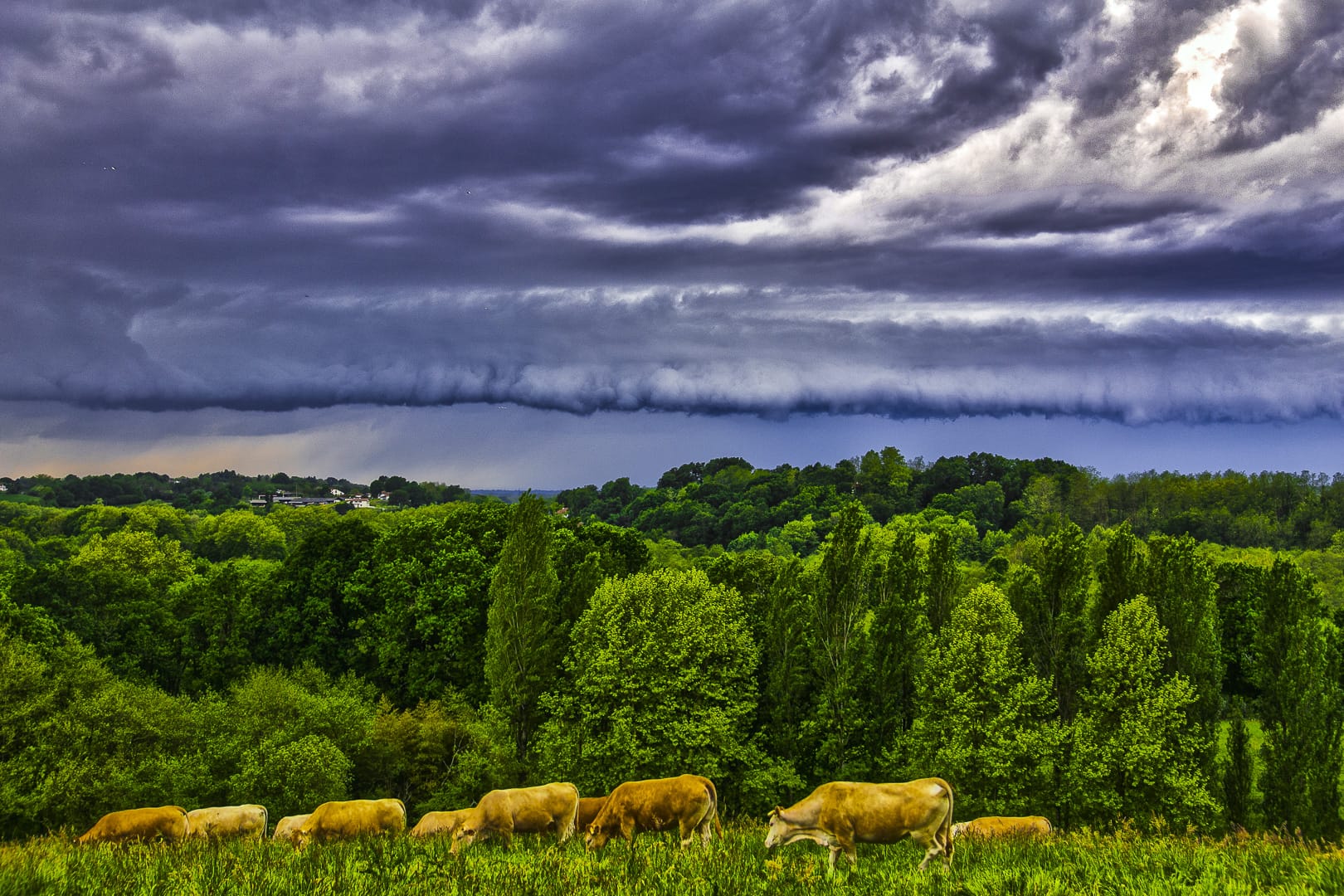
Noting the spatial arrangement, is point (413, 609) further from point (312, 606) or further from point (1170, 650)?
point (1170, 650)

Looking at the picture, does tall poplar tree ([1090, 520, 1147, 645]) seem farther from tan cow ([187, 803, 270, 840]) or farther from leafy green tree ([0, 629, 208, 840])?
leafy green tree ([0, 629, 208, 840])

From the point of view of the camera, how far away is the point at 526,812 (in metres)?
20.7

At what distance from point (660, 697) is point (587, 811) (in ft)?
48.6

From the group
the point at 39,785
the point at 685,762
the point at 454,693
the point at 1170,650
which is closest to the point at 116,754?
the point at 39,785

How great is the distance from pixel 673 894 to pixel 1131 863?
730 centimetres

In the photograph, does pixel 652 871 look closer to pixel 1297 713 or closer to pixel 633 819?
pixel 633 819

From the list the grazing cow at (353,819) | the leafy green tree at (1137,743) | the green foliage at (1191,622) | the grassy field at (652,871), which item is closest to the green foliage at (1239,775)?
the green foliage at (1191,622)

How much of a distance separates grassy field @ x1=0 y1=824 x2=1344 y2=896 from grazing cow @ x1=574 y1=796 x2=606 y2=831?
5.84 metres

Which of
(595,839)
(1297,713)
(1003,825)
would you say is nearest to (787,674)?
(1003,825)

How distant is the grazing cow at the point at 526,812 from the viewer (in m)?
20.4

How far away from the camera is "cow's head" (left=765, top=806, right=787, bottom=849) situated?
53.9 feet

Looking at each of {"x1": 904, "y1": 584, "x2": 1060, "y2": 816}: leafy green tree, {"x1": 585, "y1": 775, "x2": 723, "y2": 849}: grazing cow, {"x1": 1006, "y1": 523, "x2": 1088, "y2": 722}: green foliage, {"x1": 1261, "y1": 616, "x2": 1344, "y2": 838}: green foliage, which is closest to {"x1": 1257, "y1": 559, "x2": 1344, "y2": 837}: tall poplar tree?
A: {"x1": 1261, "y1": 616, "x2": 1344, "y2": 838}: green foliage

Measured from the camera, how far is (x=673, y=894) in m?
11.5

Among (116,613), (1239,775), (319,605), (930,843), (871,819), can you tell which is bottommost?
(1239,775)
